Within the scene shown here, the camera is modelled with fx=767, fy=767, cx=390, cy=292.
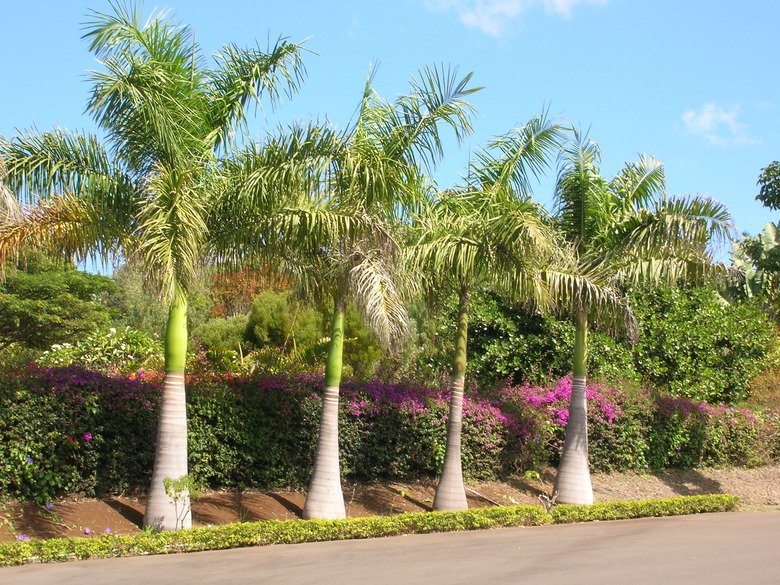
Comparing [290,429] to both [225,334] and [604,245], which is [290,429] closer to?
[604,245]

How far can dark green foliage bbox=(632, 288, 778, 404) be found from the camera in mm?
18312

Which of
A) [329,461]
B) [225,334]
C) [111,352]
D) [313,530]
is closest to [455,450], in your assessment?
[329,461]

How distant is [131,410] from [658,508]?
8800 mm

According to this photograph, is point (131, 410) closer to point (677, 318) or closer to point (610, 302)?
point (610, 302)

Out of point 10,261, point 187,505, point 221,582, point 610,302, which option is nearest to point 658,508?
point 610,302

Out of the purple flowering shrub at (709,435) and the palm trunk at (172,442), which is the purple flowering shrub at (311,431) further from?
the purple flowering shrub at (709,435)

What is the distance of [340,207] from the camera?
10391 millimetres

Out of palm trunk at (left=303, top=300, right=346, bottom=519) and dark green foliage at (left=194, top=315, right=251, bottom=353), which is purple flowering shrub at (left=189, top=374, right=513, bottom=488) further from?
dark green foliage at (left=194, top=315, right=251, bottom=353)

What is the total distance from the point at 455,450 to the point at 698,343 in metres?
9.17

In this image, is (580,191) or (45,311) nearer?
(580,191)

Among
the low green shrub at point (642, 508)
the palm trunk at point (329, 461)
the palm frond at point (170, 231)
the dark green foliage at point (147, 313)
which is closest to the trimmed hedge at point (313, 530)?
the low green shrub at point (642, 508)

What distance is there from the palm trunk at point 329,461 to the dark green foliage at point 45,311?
14.5 m

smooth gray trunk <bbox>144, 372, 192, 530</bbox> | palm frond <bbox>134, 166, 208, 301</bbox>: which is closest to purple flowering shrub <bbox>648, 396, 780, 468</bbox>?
smooth gray trunk <bbox>144, 372, 192, 530</bbox>

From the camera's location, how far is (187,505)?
9648 millimetres
